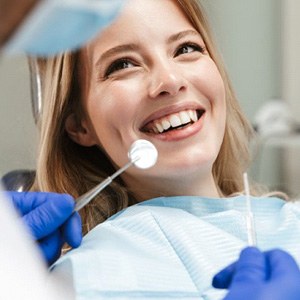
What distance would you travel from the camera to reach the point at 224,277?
2.82 feet

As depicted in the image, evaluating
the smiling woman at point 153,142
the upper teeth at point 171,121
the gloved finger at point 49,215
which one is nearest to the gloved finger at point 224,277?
the smiling woman at point 153,142

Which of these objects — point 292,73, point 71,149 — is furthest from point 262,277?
point 292,73

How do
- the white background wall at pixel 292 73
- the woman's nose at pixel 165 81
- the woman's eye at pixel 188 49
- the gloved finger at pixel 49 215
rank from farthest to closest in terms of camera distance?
the white background wall at pixel 292 73
the woman's eye at pixel 188 49
the woman's nose at pixel 165 81
the gloved finger at pixel 49 215

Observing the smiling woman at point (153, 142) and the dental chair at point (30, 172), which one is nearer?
the smiling woman at point (153, 142)

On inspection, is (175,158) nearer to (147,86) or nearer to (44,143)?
(147,86)

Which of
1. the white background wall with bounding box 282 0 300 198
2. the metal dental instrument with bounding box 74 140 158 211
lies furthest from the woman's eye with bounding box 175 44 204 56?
the white background wall with bounding box 282 0 300 198

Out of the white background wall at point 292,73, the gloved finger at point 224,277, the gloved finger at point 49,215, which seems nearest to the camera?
the gloved finger at point 224,277

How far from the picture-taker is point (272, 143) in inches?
109

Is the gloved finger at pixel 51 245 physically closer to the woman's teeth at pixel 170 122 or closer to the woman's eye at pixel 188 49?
the woman's teeth at pixel 170 122

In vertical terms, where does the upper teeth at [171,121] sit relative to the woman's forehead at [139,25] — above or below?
below

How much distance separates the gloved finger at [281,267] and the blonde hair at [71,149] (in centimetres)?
57

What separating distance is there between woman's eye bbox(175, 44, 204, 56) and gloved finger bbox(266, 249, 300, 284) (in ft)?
1.83

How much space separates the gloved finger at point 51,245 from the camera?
1.11 m

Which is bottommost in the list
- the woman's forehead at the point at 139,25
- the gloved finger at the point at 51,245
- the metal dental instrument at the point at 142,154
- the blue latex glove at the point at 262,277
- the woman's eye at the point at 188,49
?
the blue latex glove at the point at 262,277
